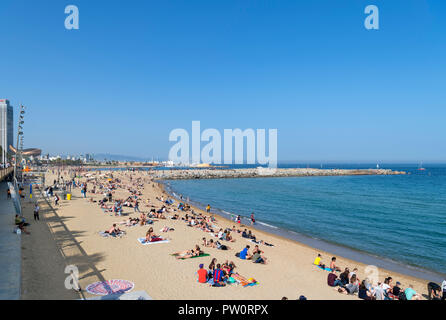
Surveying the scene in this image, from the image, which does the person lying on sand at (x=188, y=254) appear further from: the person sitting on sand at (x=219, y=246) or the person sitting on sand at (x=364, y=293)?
the person sitting on sand at (x=364, y=293)

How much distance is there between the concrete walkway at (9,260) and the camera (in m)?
7.02

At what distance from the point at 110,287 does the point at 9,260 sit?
4.24m

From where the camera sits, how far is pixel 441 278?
12055 millimetres

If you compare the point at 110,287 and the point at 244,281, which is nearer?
the point at 110,287

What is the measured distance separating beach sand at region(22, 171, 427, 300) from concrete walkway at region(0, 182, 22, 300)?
26 centimetres

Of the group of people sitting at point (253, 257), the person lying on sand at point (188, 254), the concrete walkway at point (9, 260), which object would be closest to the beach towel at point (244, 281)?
the group of people sitting at point (253, 257)

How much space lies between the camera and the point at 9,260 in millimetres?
9117

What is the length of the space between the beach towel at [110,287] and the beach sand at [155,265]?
0.22 metres

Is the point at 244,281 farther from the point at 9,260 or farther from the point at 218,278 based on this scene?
the point at 9,260

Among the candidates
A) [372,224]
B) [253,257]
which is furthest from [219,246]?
[372,224]

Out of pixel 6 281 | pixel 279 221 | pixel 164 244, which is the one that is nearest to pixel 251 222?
pixel 279 221

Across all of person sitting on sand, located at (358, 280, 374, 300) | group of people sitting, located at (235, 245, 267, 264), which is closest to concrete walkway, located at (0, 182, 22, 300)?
group of people sitting, located at (235, 245, 267, 264)

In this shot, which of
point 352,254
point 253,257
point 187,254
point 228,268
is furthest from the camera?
point 352,254
